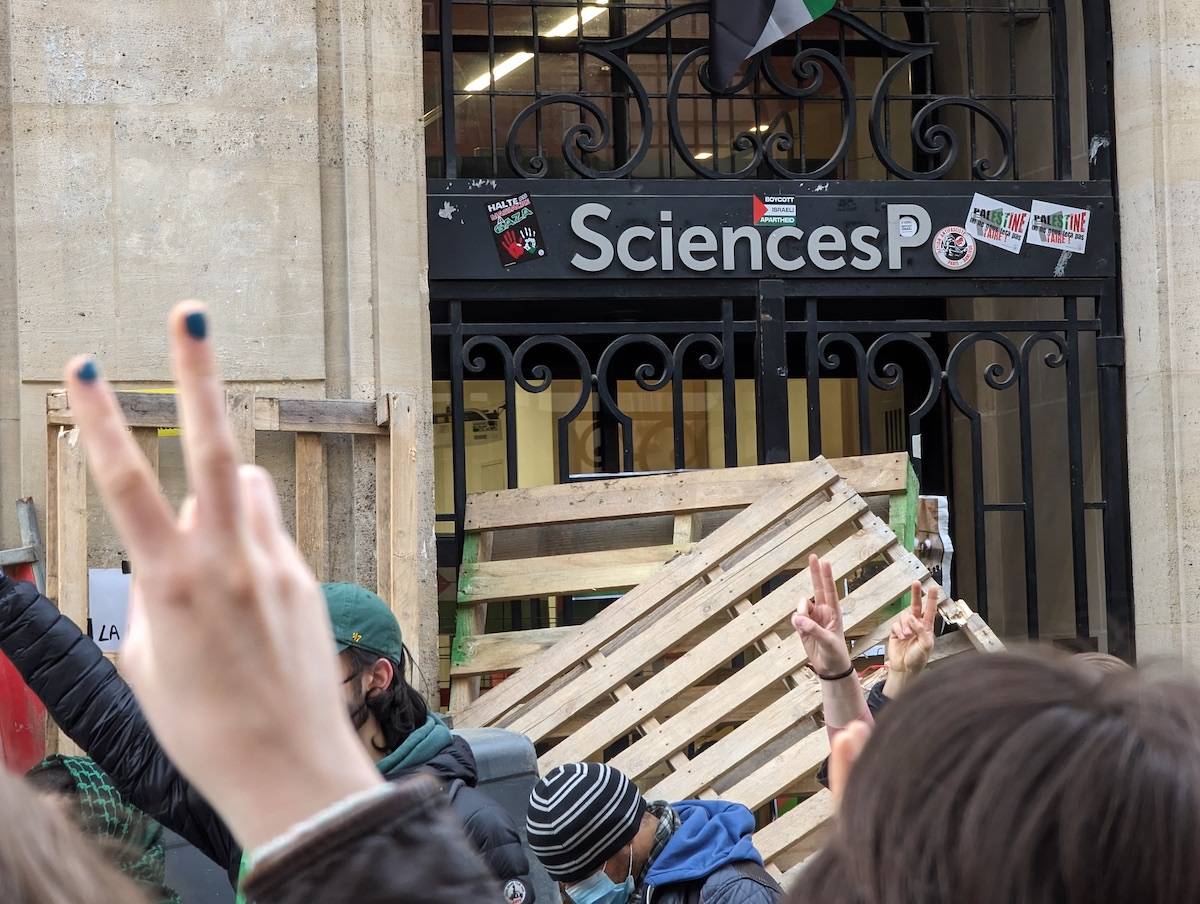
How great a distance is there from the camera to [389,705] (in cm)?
324

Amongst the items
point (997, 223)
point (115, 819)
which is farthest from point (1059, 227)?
point (115, 819)

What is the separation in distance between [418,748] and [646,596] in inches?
115

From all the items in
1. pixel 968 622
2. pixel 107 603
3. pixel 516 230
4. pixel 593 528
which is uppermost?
pixel 516 230

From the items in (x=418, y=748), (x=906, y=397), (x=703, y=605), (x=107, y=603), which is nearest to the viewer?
(x=418, y=748)

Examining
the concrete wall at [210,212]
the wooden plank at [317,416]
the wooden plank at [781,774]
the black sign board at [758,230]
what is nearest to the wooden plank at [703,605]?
the wooden plank at [781,774]

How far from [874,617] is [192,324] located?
5.39 metres

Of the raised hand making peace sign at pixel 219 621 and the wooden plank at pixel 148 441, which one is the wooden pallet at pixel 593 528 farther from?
the raised hand making peace sign at pixel 219 621

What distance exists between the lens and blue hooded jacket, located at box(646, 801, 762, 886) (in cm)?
314

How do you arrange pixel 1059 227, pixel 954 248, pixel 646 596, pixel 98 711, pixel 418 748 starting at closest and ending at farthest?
pixel 98 711 → pixel 418 748 → pixel 646 596 → pixel 954 248 → pixel 1059 227

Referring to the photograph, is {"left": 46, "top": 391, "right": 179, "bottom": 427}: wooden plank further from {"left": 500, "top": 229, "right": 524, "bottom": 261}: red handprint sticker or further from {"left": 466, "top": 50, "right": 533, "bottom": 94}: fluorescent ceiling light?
{"left": 466, "top": 50, "right": 533, "bottom": 94}: fluorescent ceiling light

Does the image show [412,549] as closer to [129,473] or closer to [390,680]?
[390,680]

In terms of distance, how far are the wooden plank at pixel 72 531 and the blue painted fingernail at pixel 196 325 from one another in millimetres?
4277

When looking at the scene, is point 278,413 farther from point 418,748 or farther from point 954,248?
point 954,248

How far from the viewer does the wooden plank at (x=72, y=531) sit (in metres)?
4.89
